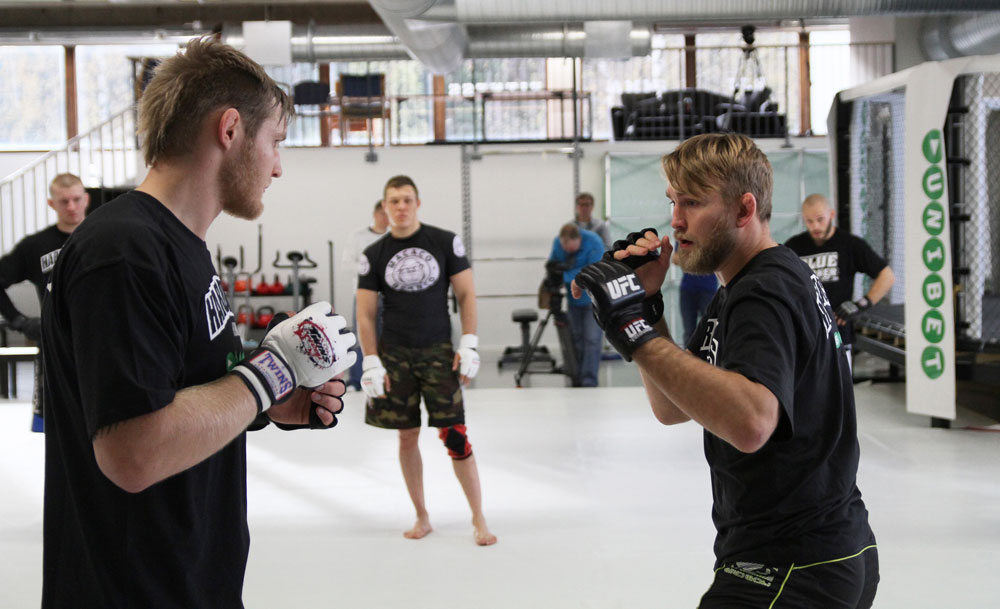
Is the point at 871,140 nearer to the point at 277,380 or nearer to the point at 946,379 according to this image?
the point at 946,379

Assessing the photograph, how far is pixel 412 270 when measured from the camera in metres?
4.51

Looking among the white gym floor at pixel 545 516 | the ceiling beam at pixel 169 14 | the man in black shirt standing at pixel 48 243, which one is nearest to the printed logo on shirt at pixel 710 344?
the white gym floor at pixel 545 516

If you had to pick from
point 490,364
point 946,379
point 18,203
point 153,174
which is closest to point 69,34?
point 18,203

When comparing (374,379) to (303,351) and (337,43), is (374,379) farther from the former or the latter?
(337,43)

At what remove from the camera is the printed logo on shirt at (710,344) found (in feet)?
6.40

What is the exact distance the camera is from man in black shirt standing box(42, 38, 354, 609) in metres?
1.24

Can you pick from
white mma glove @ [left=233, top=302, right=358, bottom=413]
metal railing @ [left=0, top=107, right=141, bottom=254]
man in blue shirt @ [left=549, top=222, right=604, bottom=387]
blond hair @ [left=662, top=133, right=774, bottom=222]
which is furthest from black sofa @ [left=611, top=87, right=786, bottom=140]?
white mma glove @ [left=233, top=302, right=358, bottom=413]

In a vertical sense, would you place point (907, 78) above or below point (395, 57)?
below

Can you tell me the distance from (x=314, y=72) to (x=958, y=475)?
437 inches

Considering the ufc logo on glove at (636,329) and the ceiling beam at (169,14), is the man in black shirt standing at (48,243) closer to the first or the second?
the ufc logo on glove at (636,329)

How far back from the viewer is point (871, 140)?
7938mm

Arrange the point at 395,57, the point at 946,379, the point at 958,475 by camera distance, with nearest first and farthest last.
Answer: the point at 958,475 < the point at 946,379 < the point at 395,57

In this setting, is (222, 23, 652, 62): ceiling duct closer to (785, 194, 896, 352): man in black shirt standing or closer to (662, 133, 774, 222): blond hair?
(785, 194, 896, 352): man in black shirt standing

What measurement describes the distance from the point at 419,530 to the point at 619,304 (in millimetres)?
2795
